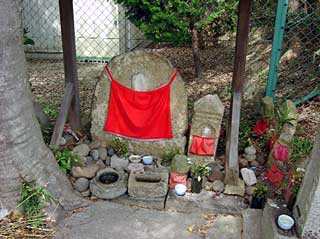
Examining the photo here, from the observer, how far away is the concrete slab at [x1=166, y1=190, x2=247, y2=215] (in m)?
3.60

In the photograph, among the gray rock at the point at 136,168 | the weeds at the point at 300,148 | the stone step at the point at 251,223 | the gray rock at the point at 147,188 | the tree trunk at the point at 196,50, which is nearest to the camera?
the stone step at the point at 251,223

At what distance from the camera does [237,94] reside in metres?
4.07

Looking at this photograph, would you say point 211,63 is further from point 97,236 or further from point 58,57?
point 97,236

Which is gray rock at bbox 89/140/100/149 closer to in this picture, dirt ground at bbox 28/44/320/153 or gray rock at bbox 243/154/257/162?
dirt ground at bbox 28/44/320/153

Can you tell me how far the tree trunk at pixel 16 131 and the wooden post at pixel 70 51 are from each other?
43.6 inches

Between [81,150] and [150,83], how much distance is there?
42.4 inches

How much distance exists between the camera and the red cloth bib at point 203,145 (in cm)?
407

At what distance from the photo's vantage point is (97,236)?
3.24 m

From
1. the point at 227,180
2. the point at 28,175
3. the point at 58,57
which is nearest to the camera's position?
the point at 28,175

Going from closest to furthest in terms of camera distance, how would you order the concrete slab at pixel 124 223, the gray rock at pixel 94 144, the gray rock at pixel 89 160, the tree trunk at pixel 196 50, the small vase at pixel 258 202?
1. the concrete slab at pixel 124 223
2. the small vase at pixel 258 202
3. the gray rock at pixel 89 160
4. the gray rock at pixel 94 144
5. the tree trunk at pixel 196 50

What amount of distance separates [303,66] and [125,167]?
3242 millimetres

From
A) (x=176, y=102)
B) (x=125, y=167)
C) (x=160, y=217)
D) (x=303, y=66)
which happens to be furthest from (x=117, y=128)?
(x=303, y=66)

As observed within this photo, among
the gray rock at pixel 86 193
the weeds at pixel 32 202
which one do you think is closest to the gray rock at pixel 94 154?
the gray rock at pixel 86 193

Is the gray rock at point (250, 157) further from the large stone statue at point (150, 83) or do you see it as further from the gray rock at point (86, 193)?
the gray rock at point (86, 193)
